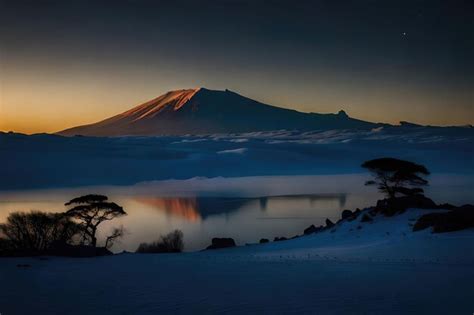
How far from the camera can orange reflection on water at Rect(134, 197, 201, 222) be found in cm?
3775

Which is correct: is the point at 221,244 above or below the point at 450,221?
below

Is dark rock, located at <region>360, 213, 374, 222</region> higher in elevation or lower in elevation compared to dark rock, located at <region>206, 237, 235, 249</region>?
higher

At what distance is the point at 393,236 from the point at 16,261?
13.6 m

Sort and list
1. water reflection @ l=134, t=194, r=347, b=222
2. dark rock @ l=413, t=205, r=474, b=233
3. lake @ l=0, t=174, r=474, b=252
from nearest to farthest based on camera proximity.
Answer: dark rock @ l=413, t=205, r=474, b=233, lake @ l=0, t=174, r=474, b=252, water reflection @ l=134, t=194, r=347, b=222

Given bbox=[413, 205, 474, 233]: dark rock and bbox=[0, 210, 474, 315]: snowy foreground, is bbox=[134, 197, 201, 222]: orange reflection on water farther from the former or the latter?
bbox=[0, 210, 474, 315]: snowy foreground

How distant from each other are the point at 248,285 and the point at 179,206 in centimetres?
3553

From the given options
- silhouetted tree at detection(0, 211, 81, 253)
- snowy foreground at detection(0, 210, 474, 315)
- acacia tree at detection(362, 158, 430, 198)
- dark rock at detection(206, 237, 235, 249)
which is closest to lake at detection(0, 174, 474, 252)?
dark rock at detection(206, 237, 235, 249)

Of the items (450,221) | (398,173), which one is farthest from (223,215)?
(450,221)

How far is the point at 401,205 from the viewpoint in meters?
23.5

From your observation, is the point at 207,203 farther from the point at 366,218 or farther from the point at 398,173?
the point at 366,218

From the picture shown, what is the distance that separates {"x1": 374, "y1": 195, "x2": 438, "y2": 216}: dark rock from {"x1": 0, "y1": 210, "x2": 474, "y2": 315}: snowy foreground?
29.1 ft

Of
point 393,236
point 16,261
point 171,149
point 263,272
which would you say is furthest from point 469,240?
point 171,149

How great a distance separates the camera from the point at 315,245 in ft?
65.6

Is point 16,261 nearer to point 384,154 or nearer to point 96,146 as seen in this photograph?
point 96,146
